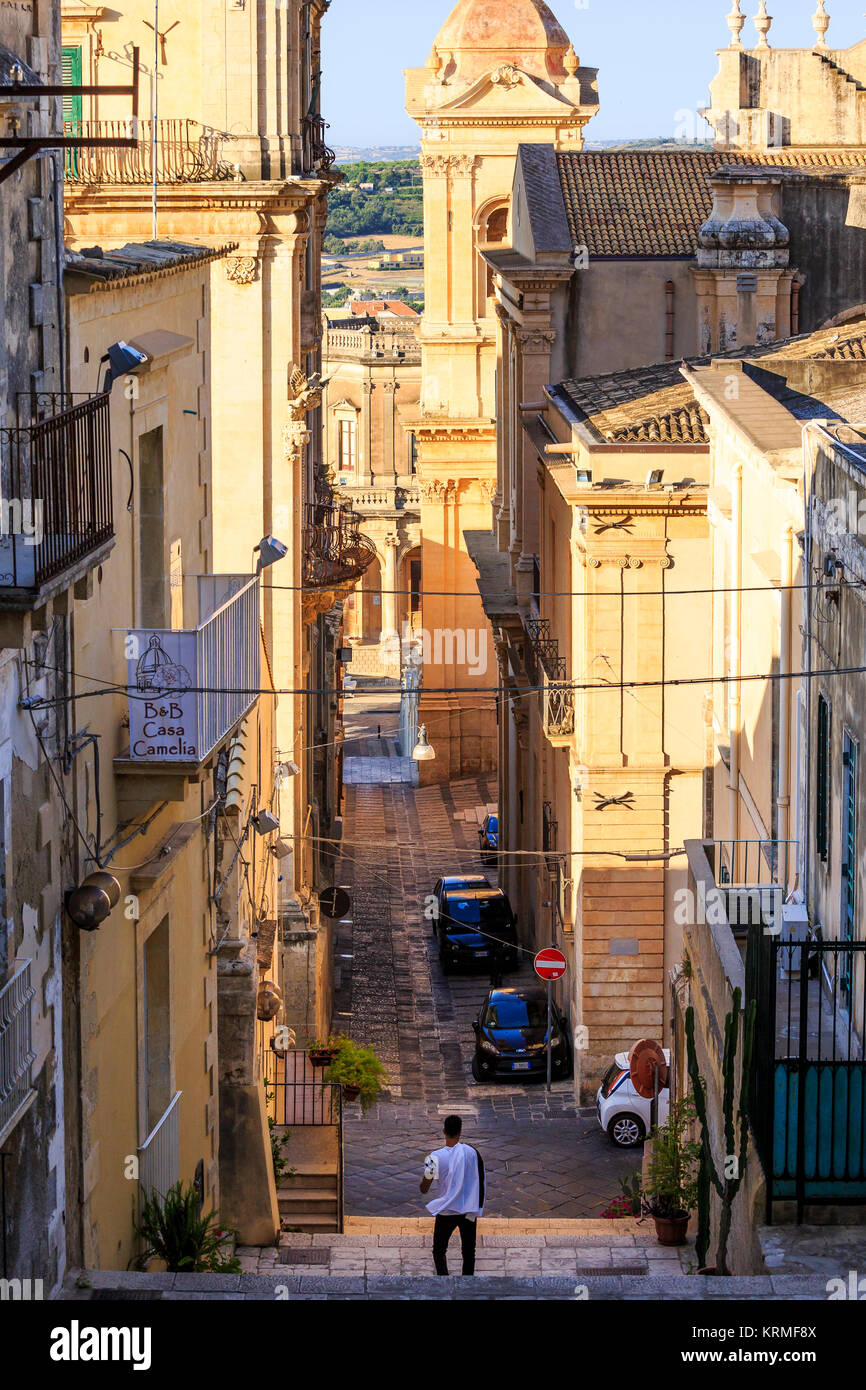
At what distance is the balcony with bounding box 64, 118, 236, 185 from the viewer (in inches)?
1000

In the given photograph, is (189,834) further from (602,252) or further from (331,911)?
(602,252)

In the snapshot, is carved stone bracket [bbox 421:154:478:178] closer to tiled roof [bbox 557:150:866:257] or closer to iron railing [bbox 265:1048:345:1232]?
tiled roof [bbox 557:150:866:257]

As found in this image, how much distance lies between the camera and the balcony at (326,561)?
30.2 meters

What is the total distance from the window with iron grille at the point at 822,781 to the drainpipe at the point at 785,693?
1188 mm

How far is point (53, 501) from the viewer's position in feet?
34.4

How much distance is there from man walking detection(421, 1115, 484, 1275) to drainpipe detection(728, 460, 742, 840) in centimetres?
503

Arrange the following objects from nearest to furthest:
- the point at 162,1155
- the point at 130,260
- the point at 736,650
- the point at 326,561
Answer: the point at 130,260 < the point at 162,1155 < the point at 736,650 < the point at 326,561

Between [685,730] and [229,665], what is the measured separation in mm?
12878

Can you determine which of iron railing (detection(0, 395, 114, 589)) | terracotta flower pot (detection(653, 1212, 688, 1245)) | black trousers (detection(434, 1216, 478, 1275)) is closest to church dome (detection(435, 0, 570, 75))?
terracotta flower pot (detection(653, 1212, 688, 1245))

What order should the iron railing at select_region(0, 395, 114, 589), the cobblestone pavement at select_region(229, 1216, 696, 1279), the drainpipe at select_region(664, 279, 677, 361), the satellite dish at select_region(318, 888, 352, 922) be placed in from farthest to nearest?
the drainpipe at select_region(664, 279, 677, 361)
the satellite dish at select_region(318, 888, 352, 922)
the cobblestone pavement at select_region(229, 1216, 696, 1279)
the iron railing at select_region(0, 395, 114, 589)

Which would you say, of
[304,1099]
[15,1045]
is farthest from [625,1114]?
[15,1045]

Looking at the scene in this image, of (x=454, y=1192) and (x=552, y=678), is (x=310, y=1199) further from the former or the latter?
(x=552, y=678)

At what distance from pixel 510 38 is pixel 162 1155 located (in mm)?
40603

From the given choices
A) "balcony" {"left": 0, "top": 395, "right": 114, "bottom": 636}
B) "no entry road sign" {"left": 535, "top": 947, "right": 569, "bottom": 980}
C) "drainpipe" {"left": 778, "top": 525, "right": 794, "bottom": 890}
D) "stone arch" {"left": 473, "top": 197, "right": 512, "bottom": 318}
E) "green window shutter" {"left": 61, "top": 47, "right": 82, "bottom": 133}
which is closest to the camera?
"balcony" {"left": 0, "top": 395, "right": 114, "bottom": 636}
